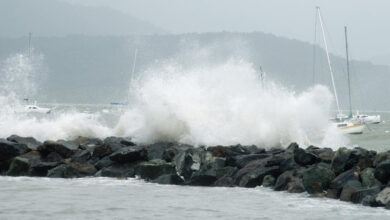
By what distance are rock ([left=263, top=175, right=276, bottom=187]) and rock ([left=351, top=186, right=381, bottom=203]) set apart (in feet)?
7.62

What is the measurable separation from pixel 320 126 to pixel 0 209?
22165 mm

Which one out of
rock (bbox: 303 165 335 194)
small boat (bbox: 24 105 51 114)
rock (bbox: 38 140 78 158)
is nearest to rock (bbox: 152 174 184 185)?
rock (bbox: 303 165 335 194)

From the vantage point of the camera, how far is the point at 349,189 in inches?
448

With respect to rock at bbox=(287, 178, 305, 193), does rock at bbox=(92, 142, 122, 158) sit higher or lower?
higher

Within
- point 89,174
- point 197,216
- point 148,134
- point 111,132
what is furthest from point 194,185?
point 111,132

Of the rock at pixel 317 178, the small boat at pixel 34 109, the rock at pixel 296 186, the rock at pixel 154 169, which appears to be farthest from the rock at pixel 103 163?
the small boat at pixel 34 109

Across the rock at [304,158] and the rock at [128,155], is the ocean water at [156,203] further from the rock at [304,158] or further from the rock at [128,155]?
the rock at [128,155]

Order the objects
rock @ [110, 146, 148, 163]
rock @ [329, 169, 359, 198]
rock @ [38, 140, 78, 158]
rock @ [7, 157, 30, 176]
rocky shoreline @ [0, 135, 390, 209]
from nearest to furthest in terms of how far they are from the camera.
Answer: rocky shoreline @ [0, 135, 390, 209] → rock @ [329, 169, 359, 198] → rock @ [7, 157, 30, 176] → rock @ [110, 146, 148, 163] → rock @ [38, 140, 78, 158]

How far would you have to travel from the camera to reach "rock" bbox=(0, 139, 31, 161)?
52.9 feet

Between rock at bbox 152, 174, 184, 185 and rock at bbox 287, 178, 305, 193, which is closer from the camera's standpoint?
rock at bbox 287, 178, 305, 193

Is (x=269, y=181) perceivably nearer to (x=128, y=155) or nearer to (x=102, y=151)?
(x=128, y=155)

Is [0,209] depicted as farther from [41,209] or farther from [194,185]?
[194,185]

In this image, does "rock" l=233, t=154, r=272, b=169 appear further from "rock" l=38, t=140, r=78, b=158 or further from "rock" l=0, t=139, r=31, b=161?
"rock" l=0, t=139, r=31, b=161

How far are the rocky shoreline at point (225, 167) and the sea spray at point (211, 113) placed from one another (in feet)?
11.8
